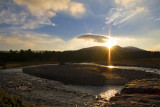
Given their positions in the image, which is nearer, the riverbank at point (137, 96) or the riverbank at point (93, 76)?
the riverbank at point (137, 96)

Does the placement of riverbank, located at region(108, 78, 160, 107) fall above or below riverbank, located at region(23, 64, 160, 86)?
above

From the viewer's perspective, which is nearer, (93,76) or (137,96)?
(137,96)

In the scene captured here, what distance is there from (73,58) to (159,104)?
63.4 meters

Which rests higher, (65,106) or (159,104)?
(159,104)

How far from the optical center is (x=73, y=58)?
230 feet

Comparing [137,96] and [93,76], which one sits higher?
[137,96]

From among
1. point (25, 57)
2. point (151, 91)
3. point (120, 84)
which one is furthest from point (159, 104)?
point (25, 57)

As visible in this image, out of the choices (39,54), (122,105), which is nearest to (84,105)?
(122,105)

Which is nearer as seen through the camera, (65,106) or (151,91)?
(65,106)

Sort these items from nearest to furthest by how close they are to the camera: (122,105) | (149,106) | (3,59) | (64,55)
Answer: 1. (149,106)
2. (122,105)
3. (3,59)
4. (64,55)

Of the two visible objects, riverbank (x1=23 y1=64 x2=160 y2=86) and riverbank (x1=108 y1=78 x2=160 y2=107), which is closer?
riverbank (x1=108 y1=78 x2=160 y2=107)

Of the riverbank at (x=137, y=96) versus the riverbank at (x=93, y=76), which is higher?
the riverbank at (x=137, y=96)

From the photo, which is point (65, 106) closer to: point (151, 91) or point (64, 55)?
point (151, 91)

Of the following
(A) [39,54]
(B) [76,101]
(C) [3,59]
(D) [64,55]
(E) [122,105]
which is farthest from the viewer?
(D) [64,55]
